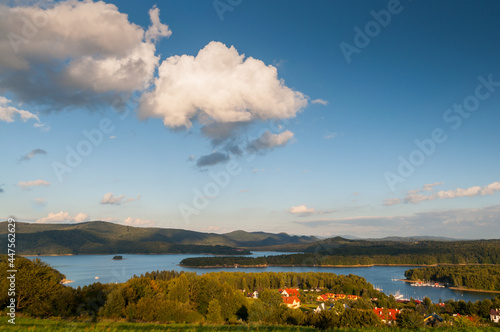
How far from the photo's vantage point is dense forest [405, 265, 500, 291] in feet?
269

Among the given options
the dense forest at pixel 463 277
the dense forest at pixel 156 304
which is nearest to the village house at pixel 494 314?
the dense forest at pixel 156 304

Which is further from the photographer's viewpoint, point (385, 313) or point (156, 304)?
point (385, 313)

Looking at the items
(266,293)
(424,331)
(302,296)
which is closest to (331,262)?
(302,296)

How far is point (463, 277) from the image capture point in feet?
289

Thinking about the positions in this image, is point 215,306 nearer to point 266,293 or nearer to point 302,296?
point 266,293

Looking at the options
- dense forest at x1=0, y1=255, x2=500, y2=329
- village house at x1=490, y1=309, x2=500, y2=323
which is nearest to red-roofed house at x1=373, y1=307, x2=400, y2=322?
dense forest at x1=0, y1=255, x2=500, y2=329

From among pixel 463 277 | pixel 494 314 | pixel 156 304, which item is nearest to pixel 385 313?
pixel 494 314

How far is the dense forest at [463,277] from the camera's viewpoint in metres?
82.0

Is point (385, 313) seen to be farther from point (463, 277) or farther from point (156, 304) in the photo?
point (463, 277)

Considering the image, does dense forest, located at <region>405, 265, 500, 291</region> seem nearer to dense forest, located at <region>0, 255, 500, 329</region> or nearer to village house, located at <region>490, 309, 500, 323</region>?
village house, located at <region>490, 309, 500, 323</region>

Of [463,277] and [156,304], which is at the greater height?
[156,304]

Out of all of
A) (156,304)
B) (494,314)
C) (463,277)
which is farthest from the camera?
(463,277)

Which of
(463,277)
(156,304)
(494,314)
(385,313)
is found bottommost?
(463,277)

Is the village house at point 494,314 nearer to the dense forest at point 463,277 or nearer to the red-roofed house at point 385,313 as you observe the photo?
the red-roofed house at point 385,313
